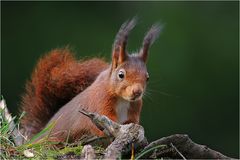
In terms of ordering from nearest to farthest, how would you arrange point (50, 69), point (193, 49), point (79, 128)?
point (79, 128) < point (50, 69) < point (193, 49)

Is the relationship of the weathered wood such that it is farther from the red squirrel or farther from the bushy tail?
the bushy tail

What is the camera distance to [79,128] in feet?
14.8

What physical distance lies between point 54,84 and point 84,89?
18 centimetres

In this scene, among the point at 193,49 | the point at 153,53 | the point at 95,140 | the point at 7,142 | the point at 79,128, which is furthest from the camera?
the point at 193,49

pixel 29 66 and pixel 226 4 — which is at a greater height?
pixel 226 4

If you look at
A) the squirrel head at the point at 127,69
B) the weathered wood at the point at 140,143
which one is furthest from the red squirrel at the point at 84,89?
the weathered wood at the point at 140,143

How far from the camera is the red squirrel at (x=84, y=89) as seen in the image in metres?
4.44

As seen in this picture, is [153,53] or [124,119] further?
[153,53]

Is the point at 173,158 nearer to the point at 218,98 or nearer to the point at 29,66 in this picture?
the point at 29,66

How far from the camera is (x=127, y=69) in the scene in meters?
4.44

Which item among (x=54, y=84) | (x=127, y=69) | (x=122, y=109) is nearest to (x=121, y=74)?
(x=127, y=69)

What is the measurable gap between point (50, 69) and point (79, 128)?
792 millimetres

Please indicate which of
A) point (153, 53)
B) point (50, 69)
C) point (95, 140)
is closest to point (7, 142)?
point (95, 140)

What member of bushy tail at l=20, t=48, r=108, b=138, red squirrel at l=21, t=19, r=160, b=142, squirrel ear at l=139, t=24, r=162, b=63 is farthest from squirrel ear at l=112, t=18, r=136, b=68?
bushy tail at l=20, t=48, r=108, b=138
